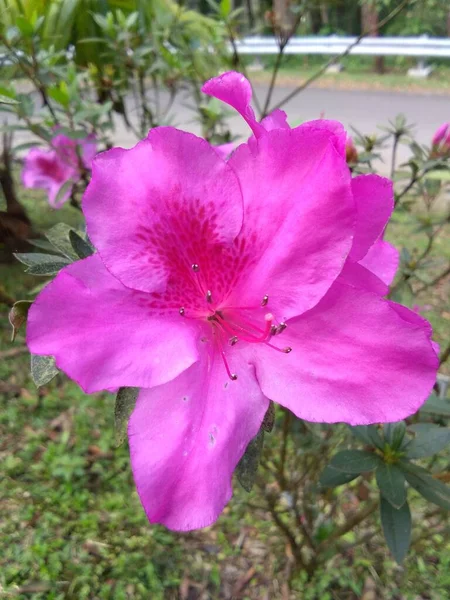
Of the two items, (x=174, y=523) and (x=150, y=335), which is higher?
(x=150, y=335)

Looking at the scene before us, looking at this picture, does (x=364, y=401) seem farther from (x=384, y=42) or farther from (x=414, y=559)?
(x=384, y=42)

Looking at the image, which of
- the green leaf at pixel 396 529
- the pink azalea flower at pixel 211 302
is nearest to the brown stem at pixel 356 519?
the green leaf at pixel 396 529

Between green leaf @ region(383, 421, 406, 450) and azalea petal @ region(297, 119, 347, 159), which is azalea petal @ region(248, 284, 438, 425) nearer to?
azalea petal @ region(297, 119, 347, 159)

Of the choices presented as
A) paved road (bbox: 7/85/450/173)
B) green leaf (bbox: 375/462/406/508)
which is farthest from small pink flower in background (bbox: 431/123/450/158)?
paved road (bbox: 7/85/450/173)

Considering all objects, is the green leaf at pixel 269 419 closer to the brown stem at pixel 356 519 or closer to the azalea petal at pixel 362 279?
the azalea petal at pixel 362 279

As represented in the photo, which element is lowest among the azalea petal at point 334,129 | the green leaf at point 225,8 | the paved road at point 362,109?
the paved road at point 362,109

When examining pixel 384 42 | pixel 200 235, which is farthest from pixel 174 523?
pixel 384 42
